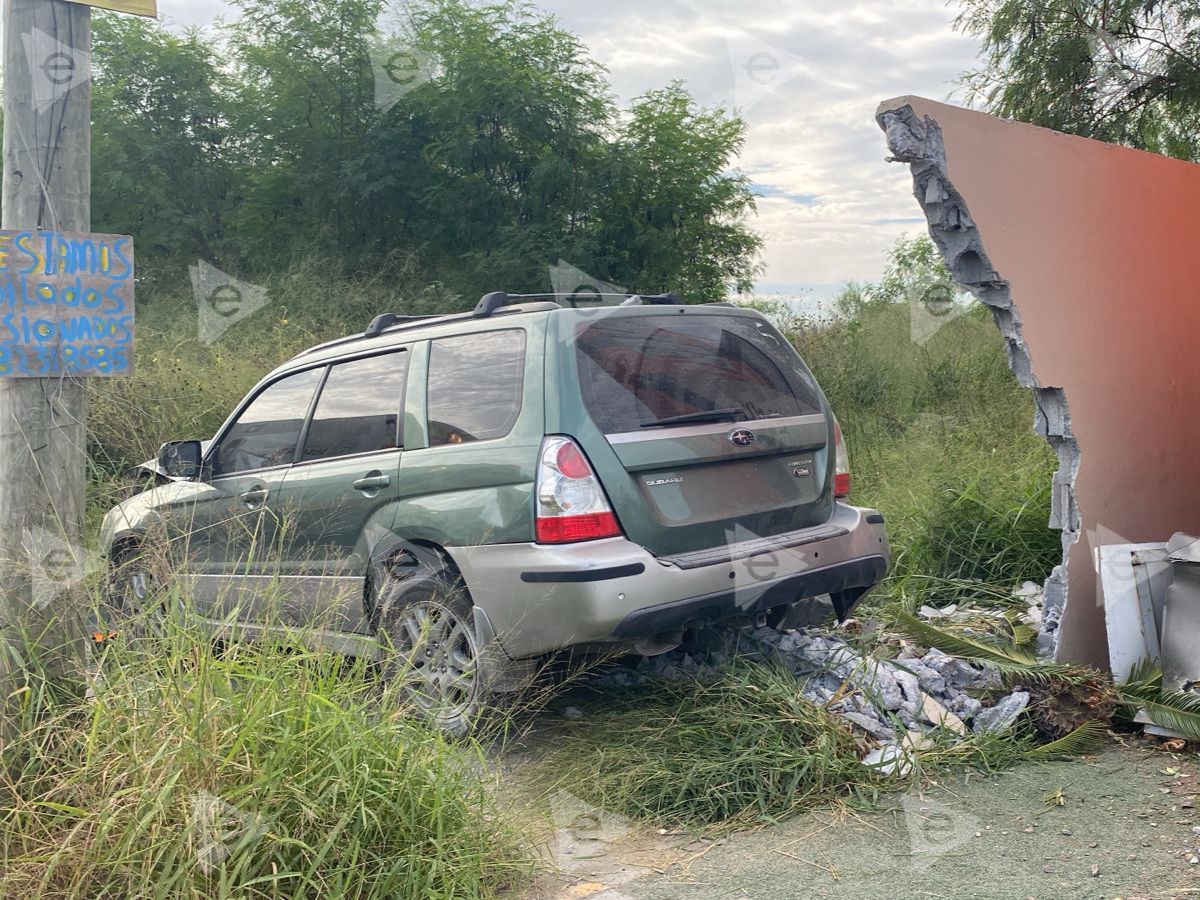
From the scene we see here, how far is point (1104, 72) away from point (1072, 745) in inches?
365

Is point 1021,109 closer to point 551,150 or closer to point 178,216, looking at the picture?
point 551,150

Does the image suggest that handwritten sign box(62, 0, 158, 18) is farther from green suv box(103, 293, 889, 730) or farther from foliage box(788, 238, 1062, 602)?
foliage box(788, 238, 1062, 602)

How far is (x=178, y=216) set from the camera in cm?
2041

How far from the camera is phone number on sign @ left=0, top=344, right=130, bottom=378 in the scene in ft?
11.3

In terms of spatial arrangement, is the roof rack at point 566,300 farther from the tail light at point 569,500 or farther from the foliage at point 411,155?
the foliage at point 411,155

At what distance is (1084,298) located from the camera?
17.4 feet

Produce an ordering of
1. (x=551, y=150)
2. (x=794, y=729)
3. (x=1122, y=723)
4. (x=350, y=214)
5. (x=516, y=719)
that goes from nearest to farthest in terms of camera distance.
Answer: (x=794, y=729), (x=1122, y=723), (x=516, y=719), (x=551, y=150), (x=350, y=214)

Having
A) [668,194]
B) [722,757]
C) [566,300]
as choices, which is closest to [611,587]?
[722,757]

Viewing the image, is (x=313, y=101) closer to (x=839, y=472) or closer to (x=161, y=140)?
(x=161, y=140)

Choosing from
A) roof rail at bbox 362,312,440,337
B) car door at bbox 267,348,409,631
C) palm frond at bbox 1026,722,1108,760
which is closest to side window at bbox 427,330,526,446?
car door at bbox 267,348,409,631

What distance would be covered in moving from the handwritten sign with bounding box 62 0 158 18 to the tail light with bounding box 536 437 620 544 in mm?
2077

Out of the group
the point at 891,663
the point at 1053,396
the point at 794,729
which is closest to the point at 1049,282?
the point at 1053,396

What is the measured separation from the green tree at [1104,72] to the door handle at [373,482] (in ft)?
31.0

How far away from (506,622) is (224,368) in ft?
28.2
